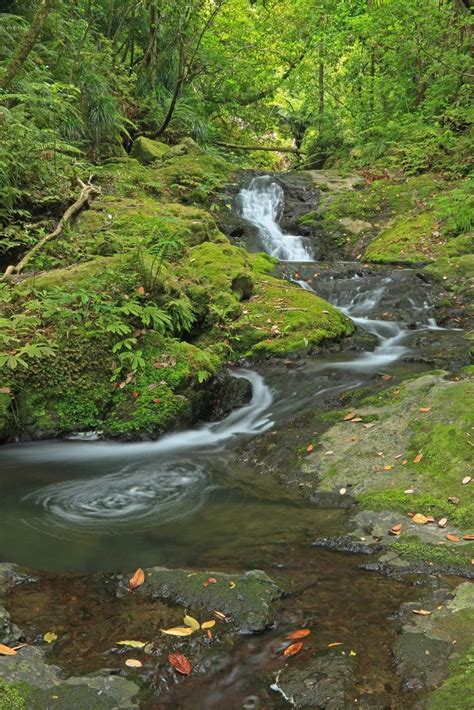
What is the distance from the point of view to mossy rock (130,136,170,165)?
45.5 ft

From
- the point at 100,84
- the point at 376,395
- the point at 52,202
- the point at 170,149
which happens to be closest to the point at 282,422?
the point at 376,395

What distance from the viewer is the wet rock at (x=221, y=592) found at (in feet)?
8.93

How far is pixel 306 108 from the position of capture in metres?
21.4

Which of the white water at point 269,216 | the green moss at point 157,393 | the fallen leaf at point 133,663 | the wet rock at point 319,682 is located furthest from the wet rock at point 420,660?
the white water at point 269,216

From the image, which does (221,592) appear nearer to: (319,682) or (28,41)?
(319,682)

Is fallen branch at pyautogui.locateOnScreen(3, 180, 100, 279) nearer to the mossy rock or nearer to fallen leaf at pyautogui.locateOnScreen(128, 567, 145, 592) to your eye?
the mossy rock

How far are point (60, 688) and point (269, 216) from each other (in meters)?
13.6

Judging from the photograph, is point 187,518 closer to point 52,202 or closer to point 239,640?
point 239,640

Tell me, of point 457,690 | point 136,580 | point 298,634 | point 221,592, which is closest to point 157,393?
point 136,580

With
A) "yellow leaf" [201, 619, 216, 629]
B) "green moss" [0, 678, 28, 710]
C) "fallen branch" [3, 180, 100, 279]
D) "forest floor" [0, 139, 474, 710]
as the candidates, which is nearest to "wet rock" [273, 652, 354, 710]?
"forest floor" [0, 139, 474, 710]

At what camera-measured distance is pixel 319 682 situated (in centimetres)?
226

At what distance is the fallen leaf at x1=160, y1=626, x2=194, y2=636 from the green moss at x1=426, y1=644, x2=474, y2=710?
110 cm

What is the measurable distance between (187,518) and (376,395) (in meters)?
2.58

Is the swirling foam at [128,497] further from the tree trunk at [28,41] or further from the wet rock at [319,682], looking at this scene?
the tree trunk at [28,41]
